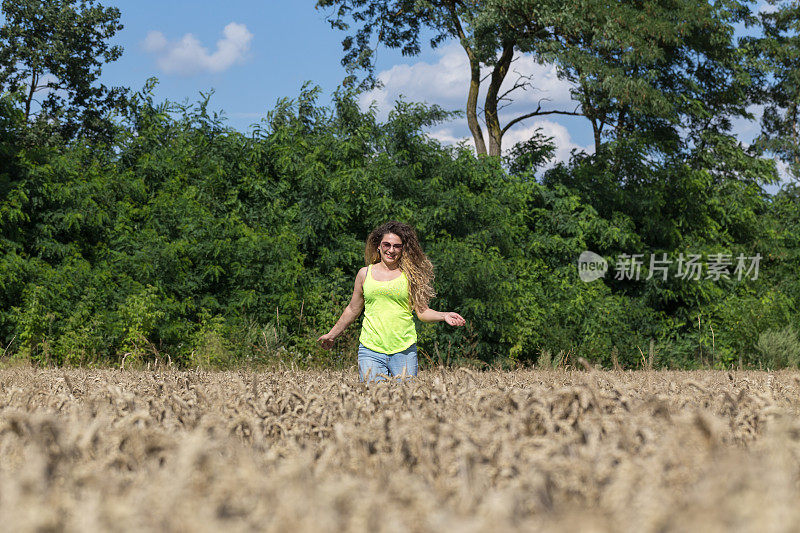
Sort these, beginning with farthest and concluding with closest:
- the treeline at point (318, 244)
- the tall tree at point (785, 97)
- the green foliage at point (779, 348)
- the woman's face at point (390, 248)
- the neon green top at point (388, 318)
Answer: the tall tree at point (785, 97), the green foliage at point (779, 348), the treeline at point (318, 244), the woman's face at point (390, 248), the neon green top at point (388, 318)

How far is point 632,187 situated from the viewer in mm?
17359

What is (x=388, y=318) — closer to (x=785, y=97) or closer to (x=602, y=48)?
(x=602, y=48)

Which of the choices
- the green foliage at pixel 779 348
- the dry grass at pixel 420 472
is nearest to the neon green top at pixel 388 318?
the dry grass at pixel 420 472

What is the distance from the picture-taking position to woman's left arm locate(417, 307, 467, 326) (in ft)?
15.6

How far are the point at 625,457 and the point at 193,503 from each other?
0.71 metres

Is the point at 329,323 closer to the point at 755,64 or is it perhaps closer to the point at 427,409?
the point at 427,409

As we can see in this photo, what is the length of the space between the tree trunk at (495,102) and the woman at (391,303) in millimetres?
14032

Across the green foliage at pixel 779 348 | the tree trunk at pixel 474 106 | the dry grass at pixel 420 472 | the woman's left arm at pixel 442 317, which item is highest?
the tree trunk at pixel 474 106

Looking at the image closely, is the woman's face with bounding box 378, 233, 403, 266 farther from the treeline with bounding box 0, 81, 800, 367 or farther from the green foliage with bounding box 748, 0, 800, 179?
the green foliage with bounding box 748, 0, 800, 179

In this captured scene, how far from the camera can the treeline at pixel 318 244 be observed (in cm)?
1145

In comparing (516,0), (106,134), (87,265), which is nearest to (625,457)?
(87,265)

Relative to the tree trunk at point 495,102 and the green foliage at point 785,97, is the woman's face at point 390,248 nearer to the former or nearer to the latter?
the tree trunk at point 495,102

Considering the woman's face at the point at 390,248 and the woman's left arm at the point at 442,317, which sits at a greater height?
the woman's face at the point at 390,248

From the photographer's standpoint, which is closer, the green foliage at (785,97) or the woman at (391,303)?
the woman at (391,303)
